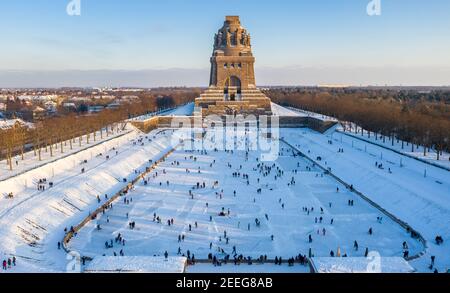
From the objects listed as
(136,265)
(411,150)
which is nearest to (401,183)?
(411,150)

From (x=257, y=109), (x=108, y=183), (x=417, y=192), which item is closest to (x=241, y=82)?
(x=257, y=109)

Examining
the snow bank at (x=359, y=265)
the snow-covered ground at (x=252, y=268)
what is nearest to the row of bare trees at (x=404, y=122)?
the snow-covered ground at (x=252, y=268)

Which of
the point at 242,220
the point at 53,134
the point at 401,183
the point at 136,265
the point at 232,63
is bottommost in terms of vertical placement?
the point at 242,220

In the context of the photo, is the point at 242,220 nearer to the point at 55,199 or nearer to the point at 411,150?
the point at 55,199

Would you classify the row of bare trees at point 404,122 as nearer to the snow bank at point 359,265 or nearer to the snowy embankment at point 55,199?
the snowy embankment at point 55,199

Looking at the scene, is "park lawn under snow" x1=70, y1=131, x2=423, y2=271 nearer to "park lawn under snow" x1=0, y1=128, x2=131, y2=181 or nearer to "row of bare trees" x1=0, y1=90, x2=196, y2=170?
"park lawn under snow" x1=0, y1=128, x2=131, y2=181

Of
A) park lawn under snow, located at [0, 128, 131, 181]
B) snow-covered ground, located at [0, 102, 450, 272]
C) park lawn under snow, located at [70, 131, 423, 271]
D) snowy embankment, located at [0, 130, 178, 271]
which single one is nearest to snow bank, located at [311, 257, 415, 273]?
snow-covered ground, located at [0, 102, 450, 272]
